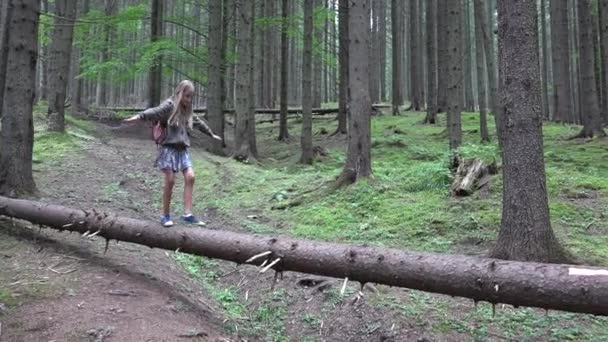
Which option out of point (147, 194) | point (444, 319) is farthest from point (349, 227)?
point (147, 194)

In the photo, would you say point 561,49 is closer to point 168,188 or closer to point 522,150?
point 522,150

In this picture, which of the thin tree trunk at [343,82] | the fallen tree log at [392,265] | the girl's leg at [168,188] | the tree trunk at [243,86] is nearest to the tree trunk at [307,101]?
the tree trunk at [243,86]

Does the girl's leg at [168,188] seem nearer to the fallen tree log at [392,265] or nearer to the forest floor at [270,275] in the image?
the fallen tree log at [392,265]

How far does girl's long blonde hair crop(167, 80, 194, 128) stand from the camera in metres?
6.38

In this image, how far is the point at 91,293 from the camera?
16.4 feet

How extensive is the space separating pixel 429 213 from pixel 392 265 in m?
3.75

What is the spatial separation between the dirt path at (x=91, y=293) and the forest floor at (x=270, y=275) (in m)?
0.02

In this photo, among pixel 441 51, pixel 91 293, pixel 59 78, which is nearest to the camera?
pixel 91 293

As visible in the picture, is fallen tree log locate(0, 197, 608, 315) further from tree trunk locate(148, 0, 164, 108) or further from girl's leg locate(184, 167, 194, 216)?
tree trunk locate(148, 0, 164, 108)

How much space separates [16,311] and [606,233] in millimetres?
7001

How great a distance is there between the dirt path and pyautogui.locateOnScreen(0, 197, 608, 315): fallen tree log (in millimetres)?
402

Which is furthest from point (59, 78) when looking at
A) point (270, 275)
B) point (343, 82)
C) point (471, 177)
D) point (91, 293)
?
point (471, 177)

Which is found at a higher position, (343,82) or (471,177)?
(343,82)

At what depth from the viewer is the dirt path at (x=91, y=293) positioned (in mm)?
4293
